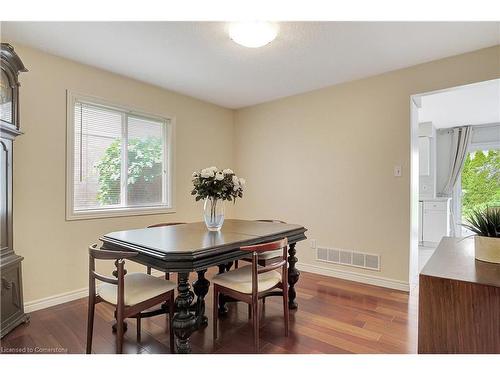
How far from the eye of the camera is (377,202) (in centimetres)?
314

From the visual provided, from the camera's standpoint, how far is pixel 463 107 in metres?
4.28

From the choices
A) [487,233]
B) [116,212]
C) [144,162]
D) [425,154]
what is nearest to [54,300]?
[116,212]

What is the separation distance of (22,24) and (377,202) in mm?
3587

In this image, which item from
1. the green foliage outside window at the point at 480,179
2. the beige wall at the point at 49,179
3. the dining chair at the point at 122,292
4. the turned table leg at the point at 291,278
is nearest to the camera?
the dining chair at the point at 122,292

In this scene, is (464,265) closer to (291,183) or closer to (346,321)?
(346,321)

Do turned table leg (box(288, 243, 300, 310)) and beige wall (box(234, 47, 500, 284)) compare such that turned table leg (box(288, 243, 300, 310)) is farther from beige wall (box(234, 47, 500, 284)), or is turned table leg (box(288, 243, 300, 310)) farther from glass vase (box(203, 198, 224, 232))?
beige wall (box(234, 47, 500, 284))

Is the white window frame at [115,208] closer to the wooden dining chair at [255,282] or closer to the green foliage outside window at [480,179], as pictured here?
the wooden dining chair at [255,282]

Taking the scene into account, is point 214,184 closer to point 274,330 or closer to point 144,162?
point 274,330

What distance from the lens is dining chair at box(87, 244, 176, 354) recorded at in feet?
5.23

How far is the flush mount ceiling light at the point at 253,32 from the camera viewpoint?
2035 mm

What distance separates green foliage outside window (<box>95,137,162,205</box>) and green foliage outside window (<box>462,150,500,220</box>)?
A: 565cm

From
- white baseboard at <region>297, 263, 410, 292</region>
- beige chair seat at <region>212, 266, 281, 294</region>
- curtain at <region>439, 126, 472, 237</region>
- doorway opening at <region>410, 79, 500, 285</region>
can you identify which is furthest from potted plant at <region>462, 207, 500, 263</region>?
curtain at <region>439, 126, 472, 237</region>

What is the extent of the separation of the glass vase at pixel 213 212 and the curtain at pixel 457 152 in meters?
5.45

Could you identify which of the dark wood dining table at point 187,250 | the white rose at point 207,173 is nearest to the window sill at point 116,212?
the dark wood dining table at point 187,250
